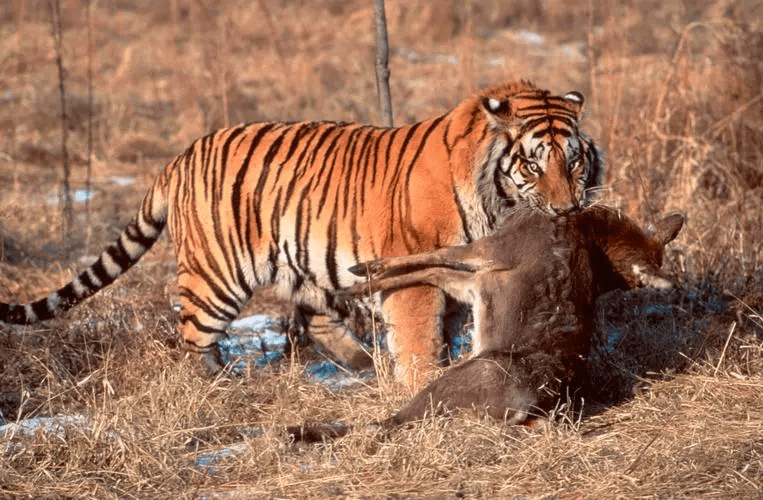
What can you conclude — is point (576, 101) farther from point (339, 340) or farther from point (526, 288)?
point (339, 340)

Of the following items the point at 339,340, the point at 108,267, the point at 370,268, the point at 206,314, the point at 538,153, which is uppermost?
the point at 538,153

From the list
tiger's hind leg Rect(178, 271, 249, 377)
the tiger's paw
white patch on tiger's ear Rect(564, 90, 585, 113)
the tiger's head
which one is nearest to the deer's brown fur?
the tiger's paw

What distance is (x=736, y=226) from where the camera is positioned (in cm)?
694

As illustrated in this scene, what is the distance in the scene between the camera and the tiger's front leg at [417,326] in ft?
16.5

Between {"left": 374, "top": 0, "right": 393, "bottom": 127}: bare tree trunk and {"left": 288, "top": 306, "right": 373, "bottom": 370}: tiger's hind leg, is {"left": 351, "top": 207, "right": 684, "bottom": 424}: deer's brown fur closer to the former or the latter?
{"left": 288, "top": 306, "right": 373, "bottom": 370}: tiger's hind leg

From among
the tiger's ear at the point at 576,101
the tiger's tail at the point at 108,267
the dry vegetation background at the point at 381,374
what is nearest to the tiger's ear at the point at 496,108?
the tiger's ear at the point at 576,101

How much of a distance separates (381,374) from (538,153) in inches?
43.1

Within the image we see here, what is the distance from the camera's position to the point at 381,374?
16.6ft

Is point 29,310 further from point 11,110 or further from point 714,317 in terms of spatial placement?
point 11,110

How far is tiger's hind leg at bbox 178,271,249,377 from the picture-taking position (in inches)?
223

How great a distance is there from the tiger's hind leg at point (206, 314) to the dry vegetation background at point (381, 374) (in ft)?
0.53

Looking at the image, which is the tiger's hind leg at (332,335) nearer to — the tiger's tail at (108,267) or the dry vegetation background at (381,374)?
the dry vegetation background at (381,374)

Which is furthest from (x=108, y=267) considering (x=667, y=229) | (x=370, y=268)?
(x=667, y=229)

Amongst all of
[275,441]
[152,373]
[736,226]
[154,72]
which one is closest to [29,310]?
[152,373]
